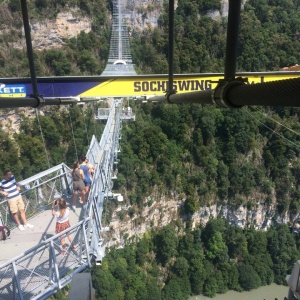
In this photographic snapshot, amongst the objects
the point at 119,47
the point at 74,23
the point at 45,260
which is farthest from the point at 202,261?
the point at 45,260

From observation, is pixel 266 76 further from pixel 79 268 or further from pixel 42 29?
pixel 42 29

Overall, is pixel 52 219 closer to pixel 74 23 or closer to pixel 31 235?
pixel 31 235

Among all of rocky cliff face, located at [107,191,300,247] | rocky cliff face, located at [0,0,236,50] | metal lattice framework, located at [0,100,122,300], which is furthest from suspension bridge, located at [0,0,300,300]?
rocky cliff face, located at [0,0,236,50]

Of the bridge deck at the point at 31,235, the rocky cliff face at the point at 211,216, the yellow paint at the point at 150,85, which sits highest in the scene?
the yellow paint at the point at 150,85

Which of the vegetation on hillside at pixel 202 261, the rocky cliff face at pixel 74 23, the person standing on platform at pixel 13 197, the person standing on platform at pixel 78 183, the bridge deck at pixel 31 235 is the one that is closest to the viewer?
the bridge deck at pixel 31 235

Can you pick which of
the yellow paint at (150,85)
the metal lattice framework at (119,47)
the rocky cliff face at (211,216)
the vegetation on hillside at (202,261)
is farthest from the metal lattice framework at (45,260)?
the metal lattice framework at (119,47)

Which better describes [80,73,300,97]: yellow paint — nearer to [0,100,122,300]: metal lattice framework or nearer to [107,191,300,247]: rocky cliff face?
[0,100,122,300]: metal lattice framework

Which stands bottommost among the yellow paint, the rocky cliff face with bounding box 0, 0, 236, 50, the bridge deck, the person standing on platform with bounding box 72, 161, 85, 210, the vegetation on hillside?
the vegetation on hillside

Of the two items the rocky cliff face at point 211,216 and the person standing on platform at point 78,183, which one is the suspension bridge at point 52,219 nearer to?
the person standing on platform at point 78,183
